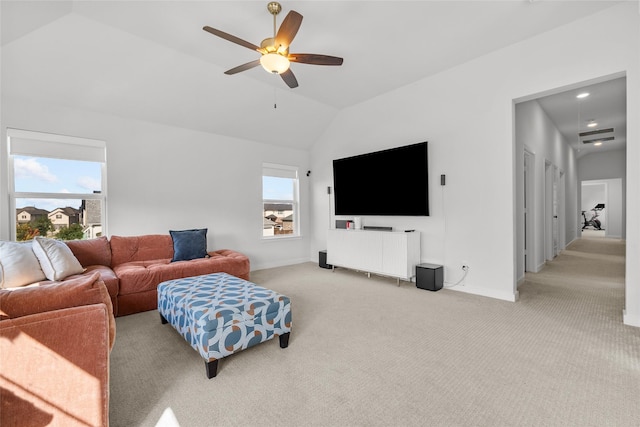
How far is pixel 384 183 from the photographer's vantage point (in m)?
4.76

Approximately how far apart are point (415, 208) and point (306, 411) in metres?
3.38

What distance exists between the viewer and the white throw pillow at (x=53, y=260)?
2.81 metres

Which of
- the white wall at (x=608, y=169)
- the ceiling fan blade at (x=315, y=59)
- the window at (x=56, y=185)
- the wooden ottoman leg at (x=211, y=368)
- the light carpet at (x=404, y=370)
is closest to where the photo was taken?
the light carpet at (x=404, y=370)

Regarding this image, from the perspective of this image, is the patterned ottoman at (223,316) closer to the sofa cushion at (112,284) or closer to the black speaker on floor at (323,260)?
the sofa cushion at (112,284)

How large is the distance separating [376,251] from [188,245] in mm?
2795

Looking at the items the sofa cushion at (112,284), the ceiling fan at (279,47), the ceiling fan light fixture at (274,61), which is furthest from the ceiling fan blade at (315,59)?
the sofa cushion at (112,284)

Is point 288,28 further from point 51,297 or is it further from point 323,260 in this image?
point 323,260

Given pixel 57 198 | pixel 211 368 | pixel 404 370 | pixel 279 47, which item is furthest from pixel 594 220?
pixel 57 198

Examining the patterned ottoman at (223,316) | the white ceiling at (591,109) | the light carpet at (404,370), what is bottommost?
the light carpet at (404,370)

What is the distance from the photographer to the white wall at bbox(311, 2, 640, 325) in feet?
9.18

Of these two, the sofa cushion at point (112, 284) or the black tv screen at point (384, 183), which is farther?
the black tv screen at point (384, 183)

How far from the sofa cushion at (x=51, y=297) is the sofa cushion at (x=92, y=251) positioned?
268cm

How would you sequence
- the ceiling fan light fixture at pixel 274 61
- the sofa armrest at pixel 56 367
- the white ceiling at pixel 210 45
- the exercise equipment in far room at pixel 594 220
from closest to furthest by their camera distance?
the sofa armrest at pixel 56 367, the ceiling fan light fixture at pixel 274 61, the white ceiling at pixel 210 45, the exercise equipment in far room at pixel 594 220

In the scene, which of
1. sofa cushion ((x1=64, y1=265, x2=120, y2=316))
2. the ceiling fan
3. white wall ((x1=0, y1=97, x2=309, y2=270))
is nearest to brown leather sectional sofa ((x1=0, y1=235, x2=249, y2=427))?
sofa cushion ((x1=64, y1=265, x2=120, y2=316))
